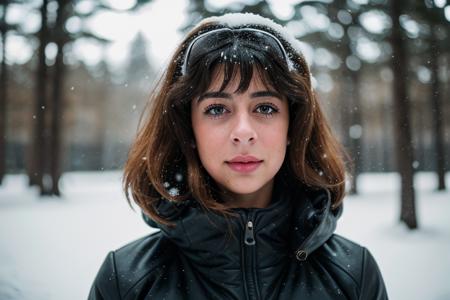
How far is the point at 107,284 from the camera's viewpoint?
1509 mm

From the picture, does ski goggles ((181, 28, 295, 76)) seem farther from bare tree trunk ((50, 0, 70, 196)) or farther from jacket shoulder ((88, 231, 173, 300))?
bare tree trunk ((50, 0, 70, 196))

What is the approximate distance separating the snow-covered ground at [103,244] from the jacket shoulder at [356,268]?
1.25 m

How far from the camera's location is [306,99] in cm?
172

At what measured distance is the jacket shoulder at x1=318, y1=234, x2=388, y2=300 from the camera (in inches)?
61.6

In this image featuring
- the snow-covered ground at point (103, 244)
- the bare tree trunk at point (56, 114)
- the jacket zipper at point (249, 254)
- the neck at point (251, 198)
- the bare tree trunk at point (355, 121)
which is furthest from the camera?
the bare tree trunk at point (56, 114)

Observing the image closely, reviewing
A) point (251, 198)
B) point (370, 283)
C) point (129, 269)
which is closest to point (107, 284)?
point (129, 269)

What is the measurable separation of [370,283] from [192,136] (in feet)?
3.64

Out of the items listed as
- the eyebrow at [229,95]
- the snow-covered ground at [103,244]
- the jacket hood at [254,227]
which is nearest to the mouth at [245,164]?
the jacket hood at [254,227]

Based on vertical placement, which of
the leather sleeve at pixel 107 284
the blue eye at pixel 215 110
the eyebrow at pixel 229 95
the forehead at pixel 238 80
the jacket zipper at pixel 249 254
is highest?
the forehead at pixel 238 80

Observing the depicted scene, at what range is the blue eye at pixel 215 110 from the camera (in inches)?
63.6

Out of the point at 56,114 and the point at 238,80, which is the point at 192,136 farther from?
the point at 56,114

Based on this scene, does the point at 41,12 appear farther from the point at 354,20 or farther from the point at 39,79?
the point at 354,20

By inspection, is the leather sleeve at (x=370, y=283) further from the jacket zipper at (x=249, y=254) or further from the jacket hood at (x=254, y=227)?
the jacket zipper at (x=249, y=254)

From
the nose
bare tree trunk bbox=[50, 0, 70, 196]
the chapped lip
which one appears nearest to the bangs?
the nose
